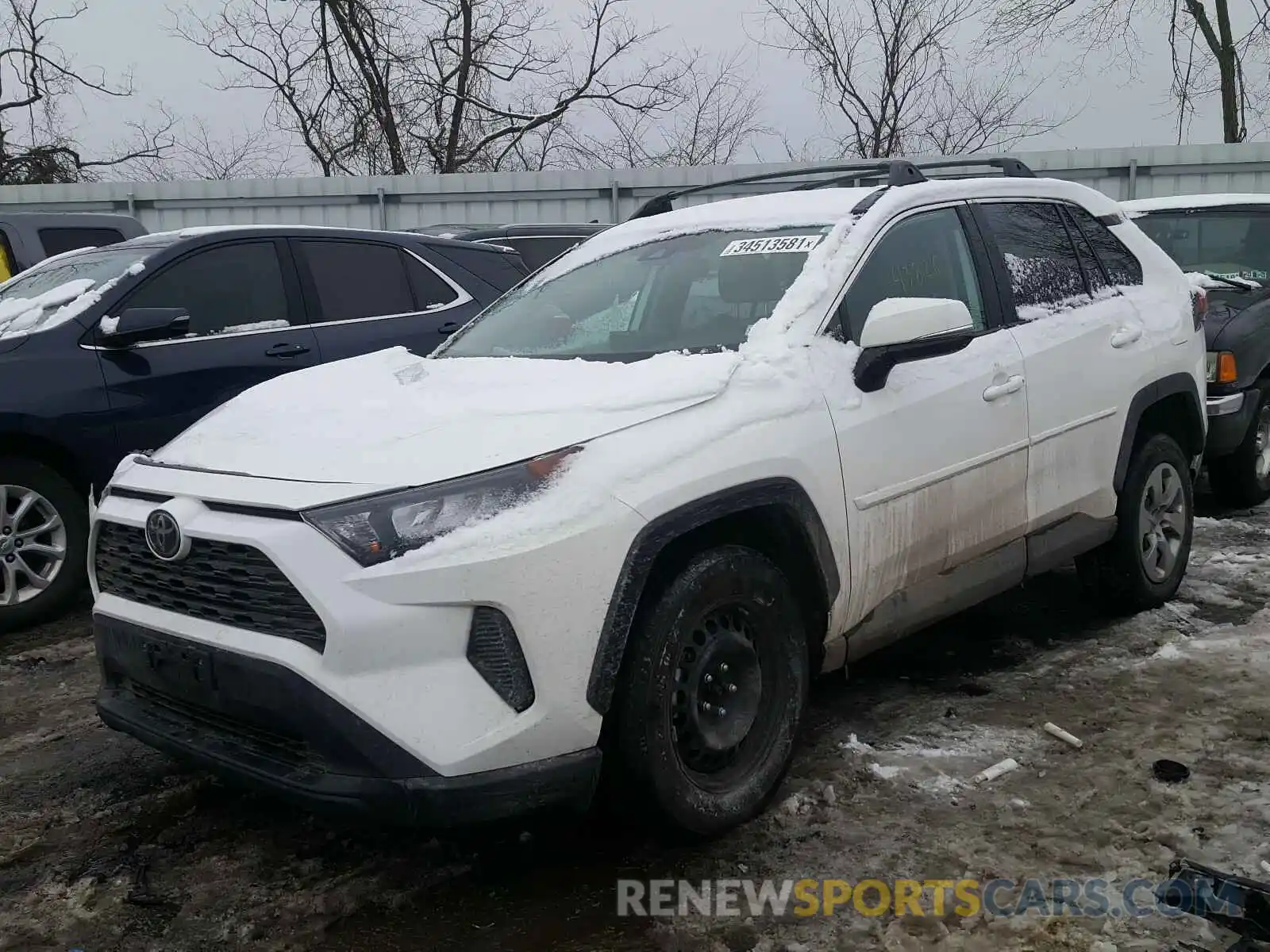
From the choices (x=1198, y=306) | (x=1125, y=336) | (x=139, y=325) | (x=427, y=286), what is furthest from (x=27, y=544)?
(x=1198, y=306)

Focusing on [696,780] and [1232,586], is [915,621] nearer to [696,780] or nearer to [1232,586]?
[696,780]

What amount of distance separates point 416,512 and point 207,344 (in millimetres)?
3469

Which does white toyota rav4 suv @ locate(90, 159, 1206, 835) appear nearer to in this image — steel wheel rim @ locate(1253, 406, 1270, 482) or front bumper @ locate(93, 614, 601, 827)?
front bumper @ locate(93, 614, 601, 827)

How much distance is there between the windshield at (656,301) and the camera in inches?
130

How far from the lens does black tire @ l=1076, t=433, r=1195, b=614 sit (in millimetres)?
4383

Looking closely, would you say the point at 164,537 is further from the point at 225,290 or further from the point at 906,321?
the point at 225,290

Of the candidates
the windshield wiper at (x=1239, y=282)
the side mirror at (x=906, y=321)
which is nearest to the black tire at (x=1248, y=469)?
the windshield wiper at (x=1239, y=282)

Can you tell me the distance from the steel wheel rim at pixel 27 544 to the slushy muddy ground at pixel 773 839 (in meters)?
0.84

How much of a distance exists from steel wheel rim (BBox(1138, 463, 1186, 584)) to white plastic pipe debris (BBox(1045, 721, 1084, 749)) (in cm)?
127

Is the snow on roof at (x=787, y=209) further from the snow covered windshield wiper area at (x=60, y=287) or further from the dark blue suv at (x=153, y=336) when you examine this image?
the snow covered windshield wiper area at (x=60, y=287)

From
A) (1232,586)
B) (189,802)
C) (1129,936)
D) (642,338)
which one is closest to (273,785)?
(189,802)

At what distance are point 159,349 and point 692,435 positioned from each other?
3.52 m

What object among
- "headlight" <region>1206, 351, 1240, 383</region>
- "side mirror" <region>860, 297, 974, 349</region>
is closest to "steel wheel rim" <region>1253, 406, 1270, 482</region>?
"headlight" <region>1206, 351, 1240, 383</region>

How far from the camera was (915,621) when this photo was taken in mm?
3414
